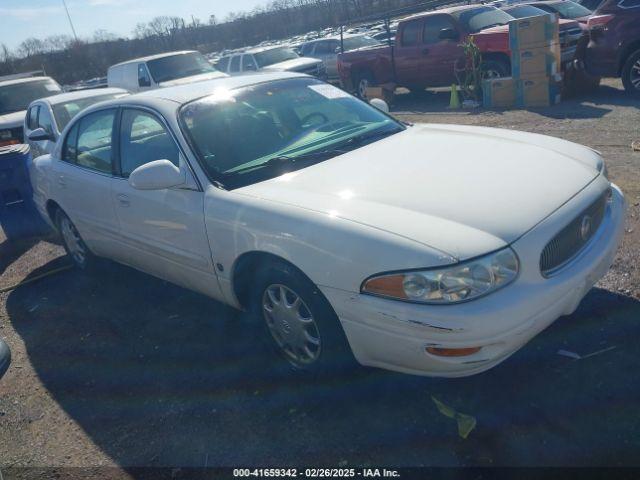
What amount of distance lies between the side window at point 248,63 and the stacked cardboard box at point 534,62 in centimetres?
821

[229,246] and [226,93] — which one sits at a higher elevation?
[226,93]

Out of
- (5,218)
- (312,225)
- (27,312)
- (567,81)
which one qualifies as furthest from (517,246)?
(567,81)

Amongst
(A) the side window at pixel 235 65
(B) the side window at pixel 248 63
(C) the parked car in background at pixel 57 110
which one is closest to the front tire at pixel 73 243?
(C) the parked car in background at pixel 57 110

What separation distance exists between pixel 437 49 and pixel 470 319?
11.0 meters

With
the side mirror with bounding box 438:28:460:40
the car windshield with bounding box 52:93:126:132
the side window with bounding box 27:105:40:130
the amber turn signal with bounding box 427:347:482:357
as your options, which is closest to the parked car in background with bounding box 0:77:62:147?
the side window with bounding box 27:105:40:130

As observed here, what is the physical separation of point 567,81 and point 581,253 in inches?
349

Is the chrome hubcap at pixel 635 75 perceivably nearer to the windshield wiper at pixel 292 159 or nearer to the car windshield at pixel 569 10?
the car windshield at pixel 569 10

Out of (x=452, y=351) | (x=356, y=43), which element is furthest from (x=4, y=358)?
(x=356, y=43)

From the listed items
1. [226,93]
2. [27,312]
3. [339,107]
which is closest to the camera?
[226,93]

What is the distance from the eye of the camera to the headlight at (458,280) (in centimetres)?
245

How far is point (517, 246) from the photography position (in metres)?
2.53

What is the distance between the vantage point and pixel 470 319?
2416mm

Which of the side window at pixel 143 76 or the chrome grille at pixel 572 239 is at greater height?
the side window at pixel 143 76

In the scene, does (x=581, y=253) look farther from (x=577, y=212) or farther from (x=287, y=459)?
(x=287, y=459)
